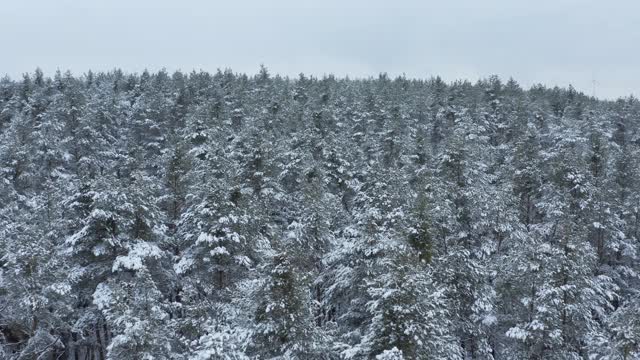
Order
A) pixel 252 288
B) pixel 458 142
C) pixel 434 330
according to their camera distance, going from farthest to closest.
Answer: pixel 458 142
pixel 252 288
pixel 434 330

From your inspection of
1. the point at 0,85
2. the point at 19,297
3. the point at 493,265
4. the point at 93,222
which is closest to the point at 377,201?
the point at 493,265

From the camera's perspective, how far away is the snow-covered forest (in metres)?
18.5

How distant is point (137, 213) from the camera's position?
24.9 meters

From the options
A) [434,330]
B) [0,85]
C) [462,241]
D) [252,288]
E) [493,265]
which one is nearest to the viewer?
[434,330]

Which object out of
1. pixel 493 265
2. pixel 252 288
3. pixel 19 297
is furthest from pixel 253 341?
pixel 493 265

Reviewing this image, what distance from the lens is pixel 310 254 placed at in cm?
2641

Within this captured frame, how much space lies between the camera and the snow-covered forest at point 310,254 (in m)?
18.5

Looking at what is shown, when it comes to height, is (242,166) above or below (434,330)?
above

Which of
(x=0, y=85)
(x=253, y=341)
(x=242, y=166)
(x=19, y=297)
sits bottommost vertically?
(x=253, y=341)

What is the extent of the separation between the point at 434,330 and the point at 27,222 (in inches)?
907

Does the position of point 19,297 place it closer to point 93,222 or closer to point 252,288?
point 93,222

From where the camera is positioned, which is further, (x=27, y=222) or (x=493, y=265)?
(x=27, y=222)

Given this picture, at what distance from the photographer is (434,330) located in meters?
17.9

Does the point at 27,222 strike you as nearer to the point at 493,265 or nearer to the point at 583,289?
the point at 493,265
